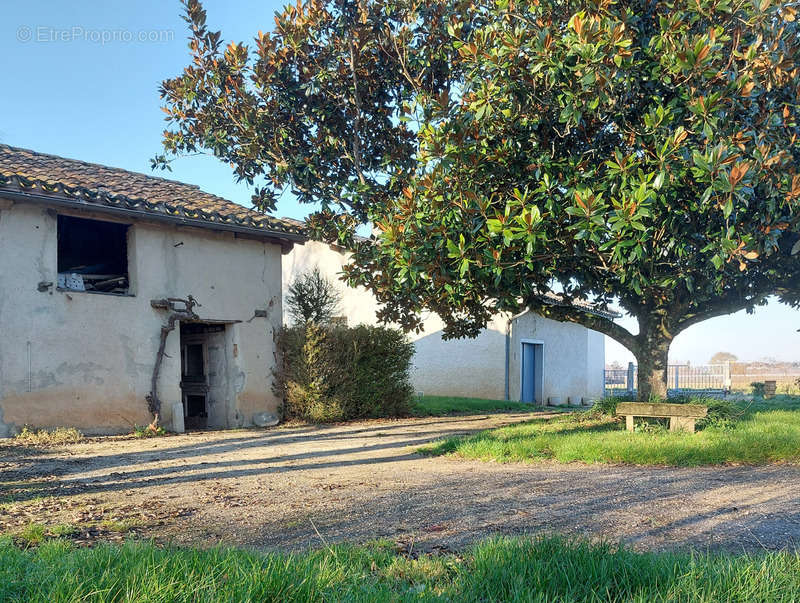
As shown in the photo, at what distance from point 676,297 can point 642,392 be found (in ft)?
5.55

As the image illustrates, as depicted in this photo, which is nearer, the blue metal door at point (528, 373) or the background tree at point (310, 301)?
the background tree at point (310, 301)

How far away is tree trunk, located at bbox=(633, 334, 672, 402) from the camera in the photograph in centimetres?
1092

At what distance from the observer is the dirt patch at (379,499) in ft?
14.4

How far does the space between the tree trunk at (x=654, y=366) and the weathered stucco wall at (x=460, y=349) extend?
803 cm

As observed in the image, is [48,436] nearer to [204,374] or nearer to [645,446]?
[204,374]

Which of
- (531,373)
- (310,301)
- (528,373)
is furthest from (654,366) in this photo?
(531,373)

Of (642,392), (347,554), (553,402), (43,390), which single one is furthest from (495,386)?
(347,554)

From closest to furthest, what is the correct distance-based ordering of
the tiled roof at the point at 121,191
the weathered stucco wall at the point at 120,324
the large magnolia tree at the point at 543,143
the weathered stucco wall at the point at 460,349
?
the large magnolia tree at the point at 543,143, the weathered stucco wall at the point at 120,324, the tiled roof at the point at 121,191, the weathered stucco wall at the point at 460,349

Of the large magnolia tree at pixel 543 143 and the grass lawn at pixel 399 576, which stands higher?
the large magnolia tree at pixel 543 143

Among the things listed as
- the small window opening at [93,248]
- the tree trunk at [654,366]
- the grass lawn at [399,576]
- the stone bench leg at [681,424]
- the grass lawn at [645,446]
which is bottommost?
the grass lawn at [645,446]

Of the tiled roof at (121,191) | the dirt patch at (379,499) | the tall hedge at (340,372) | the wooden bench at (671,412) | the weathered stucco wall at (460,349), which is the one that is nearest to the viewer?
the dirt patch at (379,499)

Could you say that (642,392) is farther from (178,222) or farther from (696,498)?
(178,222)

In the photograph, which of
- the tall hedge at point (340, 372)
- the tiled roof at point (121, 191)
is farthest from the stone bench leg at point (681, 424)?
the tiled roof at point (121, 191)

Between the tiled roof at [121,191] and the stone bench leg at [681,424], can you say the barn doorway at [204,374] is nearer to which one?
the tiled roof at [121,191]
